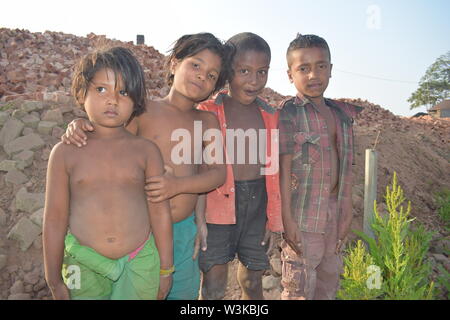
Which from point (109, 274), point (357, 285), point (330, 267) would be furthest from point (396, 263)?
point (109, 274)

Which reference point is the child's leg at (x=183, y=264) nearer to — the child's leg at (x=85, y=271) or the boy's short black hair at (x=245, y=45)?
the child's leg at (x=85, y=271)

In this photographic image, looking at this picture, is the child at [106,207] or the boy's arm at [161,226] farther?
the boy's arm at [161,226]

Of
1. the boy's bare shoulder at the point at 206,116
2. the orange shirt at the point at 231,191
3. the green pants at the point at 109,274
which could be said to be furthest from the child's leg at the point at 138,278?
the boy's bare shoulder at the point at 206,116

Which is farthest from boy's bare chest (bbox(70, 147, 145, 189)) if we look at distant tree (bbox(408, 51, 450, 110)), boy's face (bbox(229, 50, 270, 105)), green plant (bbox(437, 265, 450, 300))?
distant tree (bbox(408, 51, 450, 110))

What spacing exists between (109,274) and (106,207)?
1.09 feet

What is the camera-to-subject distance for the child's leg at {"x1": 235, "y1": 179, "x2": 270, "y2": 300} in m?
2.32

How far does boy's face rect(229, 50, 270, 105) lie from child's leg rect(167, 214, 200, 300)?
97 centimetres

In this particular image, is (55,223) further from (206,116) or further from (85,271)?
(206,116)

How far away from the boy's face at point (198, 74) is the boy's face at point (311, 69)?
627 mm

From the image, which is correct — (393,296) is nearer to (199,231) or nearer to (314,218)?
(314,218)

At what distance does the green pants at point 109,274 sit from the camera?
1658 mm

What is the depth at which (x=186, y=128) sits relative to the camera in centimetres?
215
